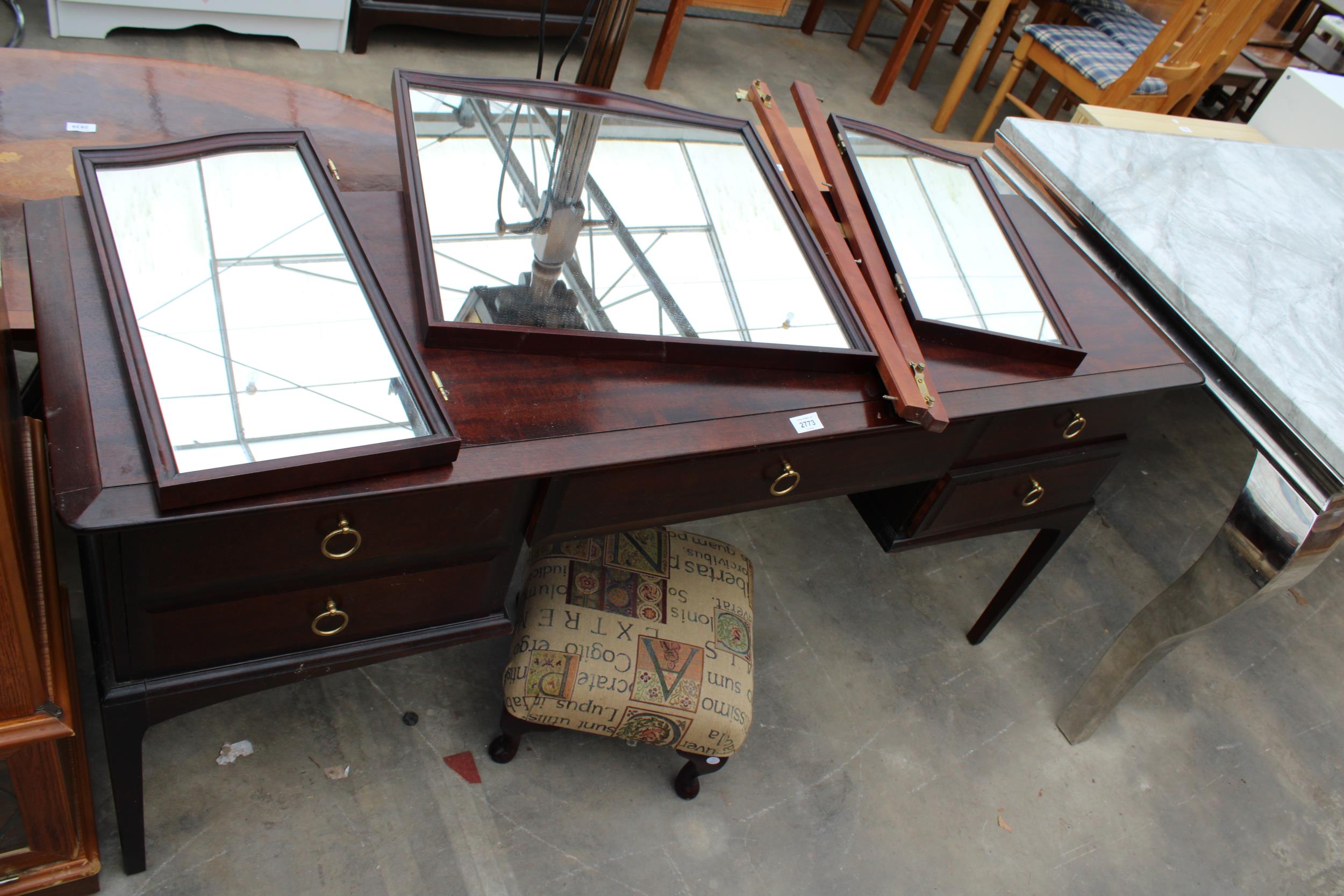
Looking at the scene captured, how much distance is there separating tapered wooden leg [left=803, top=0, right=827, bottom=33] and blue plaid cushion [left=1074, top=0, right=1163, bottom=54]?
1137 millimetres

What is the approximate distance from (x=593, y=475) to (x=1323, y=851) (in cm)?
197

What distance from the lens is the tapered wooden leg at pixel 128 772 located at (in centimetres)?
125

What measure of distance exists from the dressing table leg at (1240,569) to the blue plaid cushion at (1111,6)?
10.5ft

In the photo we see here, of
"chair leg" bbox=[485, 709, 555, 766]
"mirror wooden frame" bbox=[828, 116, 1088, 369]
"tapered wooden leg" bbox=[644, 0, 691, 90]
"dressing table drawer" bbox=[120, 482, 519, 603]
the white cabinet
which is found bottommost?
"chair leg" bbox=[485, 709, 555, 766]

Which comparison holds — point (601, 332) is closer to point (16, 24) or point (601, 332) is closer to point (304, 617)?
point (304, 617)

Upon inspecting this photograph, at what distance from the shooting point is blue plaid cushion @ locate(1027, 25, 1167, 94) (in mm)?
3674

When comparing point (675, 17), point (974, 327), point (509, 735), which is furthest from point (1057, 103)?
point (509, 735)

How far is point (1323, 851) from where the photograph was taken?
2143 millimetres

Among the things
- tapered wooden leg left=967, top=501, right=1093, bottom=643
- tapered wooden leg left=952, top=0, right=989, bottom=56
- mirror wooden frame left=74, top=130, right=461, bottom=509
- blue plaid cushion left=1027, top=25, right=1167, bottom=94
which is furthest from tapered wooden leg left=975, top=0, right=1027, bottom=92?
mirror wooden frame left=74, top=130, right=461, bottom=509

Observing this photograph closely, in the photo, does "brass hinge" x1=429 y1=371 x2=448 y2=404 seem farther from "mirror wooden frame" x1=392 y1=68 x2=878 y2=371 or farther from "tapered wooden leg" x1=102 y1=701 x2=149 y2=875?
"tapered wooden leg" x1=102 y1=701 x2=149 y2=875

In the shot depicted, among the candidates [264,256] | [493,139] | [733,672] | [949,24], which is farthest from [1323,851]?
[949,24]

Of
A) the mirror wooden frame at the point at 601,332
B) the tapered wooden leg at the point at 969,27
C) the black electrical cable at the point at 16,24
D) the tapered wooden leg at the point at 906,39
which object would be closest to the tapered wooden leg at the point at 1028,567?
the mirror wooden frame at the point at 601,332

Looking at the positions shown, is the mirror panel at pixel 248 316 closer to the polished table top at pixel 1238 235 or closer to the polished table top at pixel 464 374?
the polished table top at pixel 464 374

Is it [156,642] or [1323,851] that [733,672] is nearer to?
[156,642]
